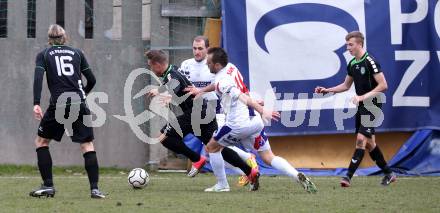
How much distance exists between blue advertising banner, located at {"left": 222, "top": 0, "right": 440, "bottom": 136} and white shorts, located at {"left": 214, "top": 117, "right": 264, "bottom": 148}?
3.99 metres

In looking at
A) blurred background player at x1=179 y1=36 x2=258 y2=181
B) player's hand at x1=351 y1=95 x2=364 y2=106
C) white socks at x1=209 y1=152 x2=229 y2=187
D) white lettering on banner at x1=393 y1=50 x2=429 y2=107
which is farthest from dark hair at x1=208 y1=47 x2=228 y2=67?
white lettering on banner at x1=393 y1=50 x2=429 y2=107

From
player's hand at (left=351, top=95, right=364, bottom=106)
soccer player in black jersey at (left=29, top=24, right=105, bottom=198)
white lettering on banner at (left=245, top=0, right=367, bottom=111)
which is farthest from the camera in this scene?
white lettering on banner at (left=245, top=0, right=367, bottom=111)

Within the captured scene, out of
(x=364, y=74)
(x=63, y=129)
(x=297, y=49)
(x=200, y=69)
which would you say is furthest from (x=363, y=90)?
(x=63, y=129)

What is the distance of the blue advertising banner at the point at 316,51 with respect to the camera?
13.8 metres

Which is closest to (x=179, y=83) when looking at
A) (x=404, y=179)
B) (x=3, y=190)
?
(x=3, y=190)

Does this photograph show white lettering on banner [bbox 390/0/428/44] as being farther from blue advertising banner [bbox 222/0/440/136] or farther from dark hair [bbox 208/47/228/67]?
dark hair [bbox 208/47/228/67]

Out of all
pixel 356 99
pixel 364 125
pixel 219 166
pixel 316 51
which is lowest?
pixel 219 166

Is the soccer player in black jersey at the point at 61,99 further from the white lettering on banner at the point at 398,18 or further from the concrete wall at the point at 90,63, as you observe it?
the white lettering on banner at the point at 398,18

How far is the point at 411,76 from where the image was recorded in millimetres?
13719

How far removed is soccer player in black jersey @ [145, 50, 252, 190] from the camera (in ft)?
34.2

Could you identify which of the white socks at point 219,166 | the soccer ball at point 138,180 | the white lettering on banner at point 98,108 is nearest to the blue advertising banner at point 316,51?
the white lettering on banner at point 98,108

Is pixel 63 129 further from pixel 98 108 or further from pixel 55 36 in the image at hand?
pixel 98 108

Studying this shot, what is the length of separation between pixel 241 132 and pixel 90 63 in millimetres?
5236

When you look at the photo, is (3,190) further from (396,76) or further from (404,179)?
(396,76)
